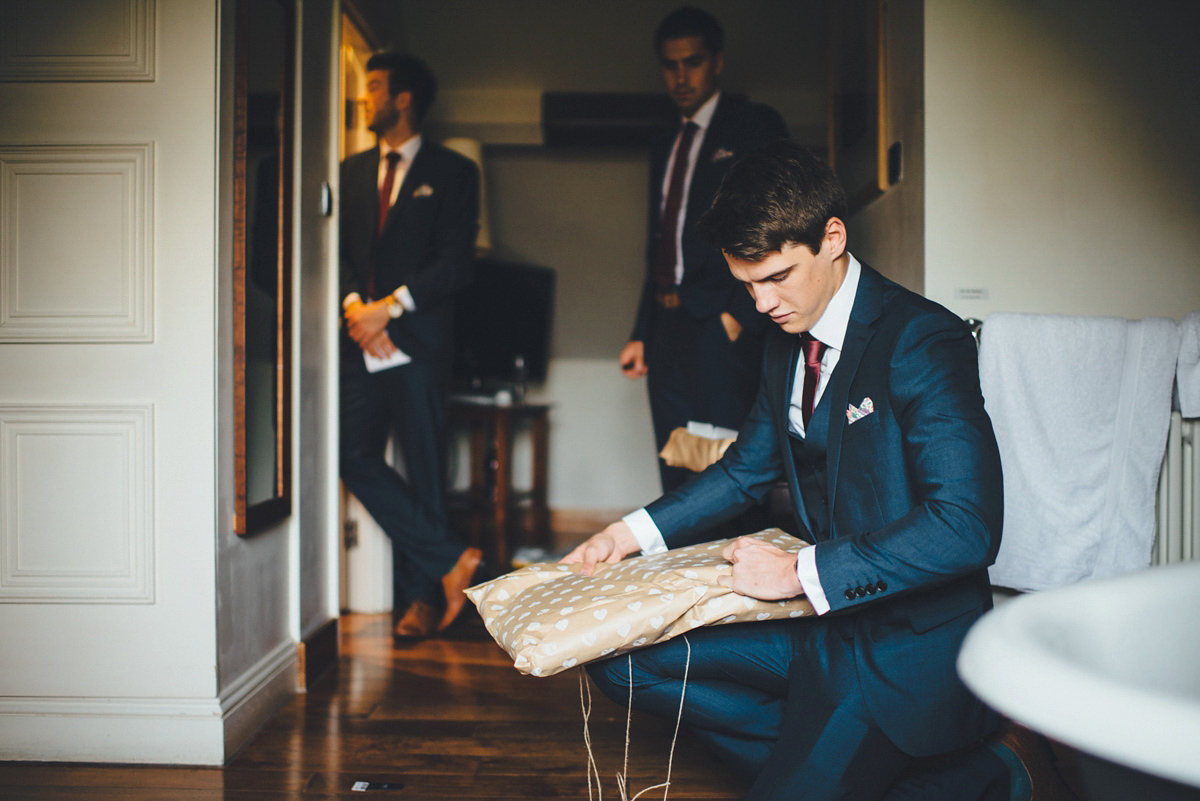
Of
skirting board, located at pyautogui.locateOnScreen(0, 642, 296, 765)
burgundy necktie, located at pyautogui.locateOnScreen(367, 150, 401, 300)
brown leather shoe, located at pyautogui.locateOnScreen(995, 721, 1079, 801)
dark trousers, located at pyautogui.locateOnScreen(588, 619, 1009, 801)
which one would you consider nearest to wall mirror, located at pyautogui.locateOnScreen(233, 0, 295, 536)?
skirting board, located at pyautogui.locateOnScreen(0, 642, 296, 765)

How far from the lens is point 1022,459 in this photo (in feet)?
5.66

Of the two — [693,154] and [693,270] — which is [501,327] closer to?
[693,154]

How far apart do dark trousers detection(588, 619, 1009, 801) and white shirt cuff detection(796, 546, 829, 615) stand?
14 cm

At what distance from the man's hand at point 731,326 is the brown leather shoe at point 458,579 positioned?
41.2 inches

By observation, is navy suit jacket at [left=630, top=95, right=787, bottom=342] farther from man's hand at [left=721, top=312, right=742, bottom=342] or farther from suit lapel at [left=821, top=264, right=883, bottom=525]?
suit lapel at [left=821, top=264, right=883, bottom=525]

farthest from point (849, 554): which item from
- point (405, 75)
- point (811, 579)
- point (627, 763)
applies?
point (405, 75)

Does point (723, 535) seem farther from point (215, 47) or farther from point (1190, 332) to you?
point (215, 47)

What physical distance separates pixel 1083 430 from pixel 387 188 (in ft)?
7.16

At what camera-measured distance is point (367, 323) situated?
8.25ft

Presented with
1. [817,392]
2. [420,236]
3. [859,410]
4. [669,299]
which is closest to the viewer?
[859,410]

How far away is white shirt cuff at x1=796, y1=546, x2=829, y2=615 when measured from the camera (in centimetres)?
111

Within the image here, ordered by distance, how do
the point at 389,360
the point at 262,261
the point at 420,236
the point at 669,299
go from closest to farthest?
the point at 262,261
the point at 669,299
the point at 389,360
the point at 420,236

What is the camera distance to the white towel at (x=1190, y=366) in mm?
1679

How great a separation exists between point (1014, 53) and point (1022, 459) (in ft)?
3.36
